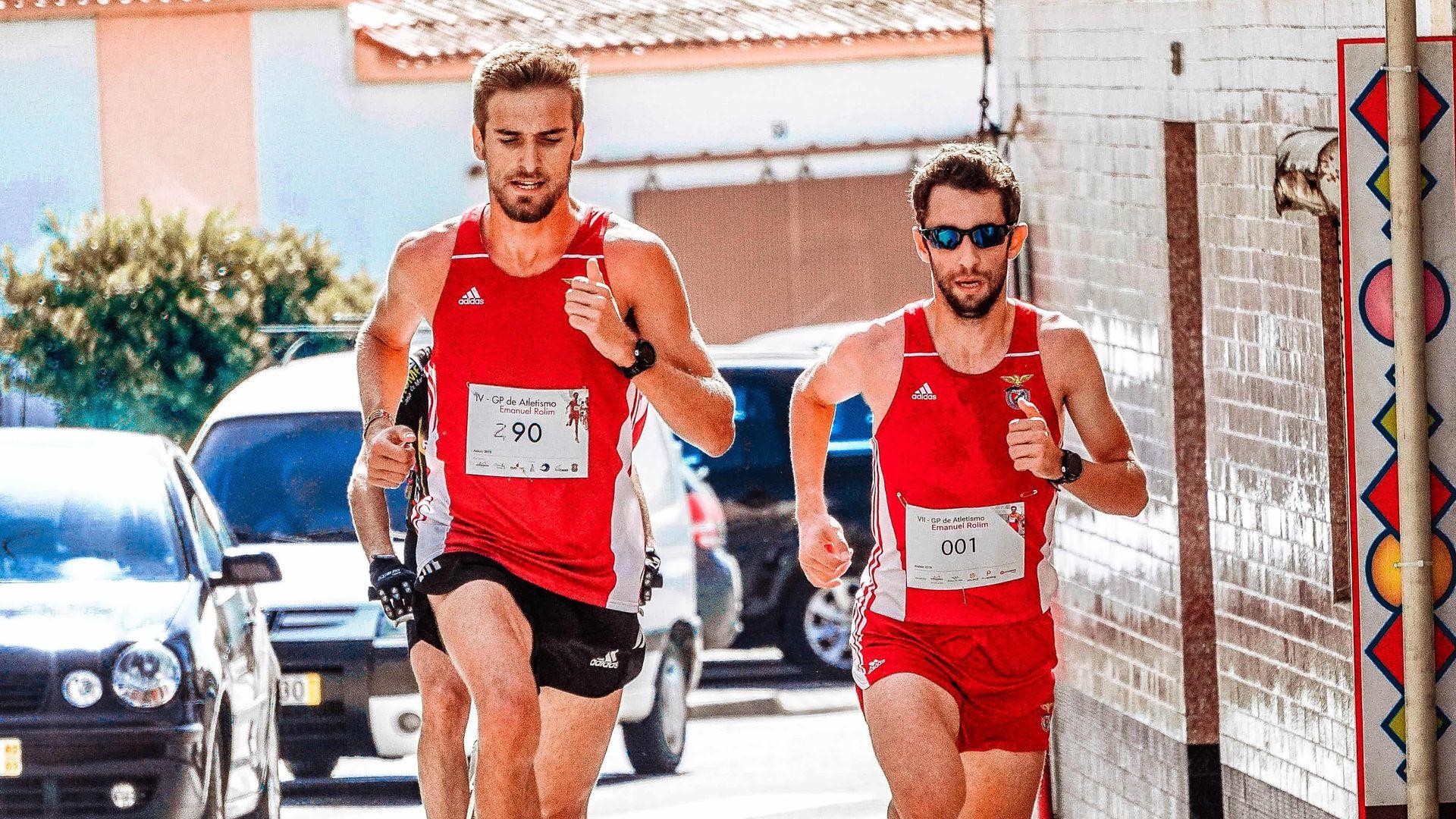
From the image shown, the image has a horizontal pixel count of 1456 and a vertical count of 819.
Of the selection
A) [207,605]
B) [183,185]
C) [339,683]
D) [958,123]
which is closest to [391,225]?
[183,185]

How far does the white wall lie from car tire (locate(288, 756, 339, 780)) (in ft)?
59.4

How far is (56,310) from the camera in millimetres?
24750

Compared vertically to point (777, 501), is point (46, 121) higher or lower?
higher

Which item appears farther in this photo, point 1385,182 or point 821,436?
point 821,436

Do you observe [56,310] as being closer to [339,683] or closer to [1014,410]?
[339,683]

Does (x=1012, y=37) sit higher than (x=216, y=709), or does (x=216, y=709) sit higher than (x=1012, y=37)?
(x=1012, y=37)

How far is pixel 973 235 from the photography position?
6.59 metres

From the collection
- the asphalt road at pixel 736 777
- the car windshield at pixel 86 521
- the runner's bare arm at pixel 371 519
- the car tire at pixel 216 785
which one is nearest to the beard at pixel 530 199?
the runner's bare arm at pixel 371 519

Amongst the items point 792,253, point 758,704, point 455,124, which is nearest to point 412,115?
point 455,124

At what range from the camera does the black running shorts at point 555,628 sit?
6.78 metres

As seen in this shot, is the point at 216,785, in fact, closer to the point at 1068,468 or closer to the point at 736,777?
the point at 736,777

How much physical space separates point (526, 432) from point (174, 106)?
25.7 m

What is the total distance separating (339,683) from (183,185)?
2009 cm

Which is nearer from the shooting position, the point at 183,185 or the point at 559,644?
the point at 559,644
